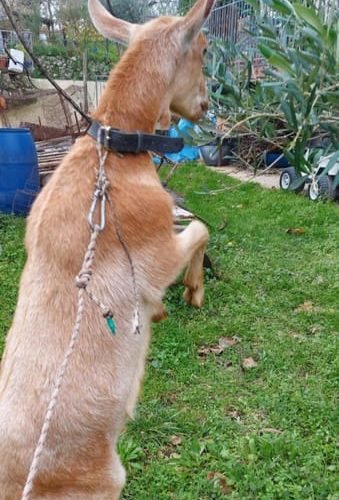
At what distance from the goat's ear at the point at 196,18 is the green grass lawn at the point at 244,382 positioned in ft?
7.04

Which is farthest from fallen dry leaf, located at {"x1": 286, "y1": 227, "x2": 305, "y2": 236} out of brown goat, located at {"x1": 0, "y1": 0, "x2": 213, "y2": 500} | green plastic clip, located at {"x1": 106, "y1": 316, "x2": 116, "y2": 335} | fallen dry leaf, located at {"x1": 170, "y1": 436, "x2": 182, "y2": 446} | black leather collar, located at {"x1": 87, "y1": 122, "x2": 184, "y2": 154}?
green plastic clip, located at {"x1": 106, "y1": 316, "x2": 116, "y2": 335}

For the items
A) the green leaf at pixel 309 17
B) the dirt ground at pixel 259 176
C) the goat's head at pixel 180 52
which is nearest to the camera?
the green leaf at pixel 309 17

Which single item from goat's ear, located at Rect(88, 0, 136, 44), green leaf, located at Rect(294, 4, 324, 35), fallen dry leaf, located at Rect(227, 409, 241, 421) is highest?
green leaf, located at Rect(294, 4, 324, 35)

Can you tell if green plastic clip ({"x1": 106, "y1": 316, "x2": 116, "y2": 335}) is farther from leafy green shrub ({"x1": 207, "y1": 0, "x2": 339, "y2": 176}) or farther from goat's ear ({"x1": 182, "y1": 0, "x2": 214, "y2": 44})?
goat's ear ({"x1": 182, "y1": 0, "x2": 214, "y2": 44})

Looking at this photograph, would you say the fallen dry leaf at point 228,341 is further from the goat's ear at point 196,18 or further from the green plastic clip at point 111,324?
the goat's ear at point 196,18

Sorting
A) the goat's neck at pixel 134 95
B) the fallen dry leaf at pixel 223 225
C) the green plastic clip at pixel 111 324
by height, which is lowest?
the fallen dry leaf at pixel 223 225

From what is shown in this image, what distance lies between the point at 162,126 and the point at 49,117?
37.7 ft

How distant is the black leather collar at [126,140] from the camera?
2.25m

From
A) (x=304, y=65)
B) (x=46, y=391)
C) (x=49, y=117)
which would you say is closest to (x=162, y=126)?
(x=304, y=65)

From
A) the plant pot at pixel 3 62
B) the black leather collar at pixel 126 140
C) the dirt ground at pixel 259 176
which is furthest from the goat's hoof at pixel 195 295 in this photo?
the plant pot at pixel 3 62

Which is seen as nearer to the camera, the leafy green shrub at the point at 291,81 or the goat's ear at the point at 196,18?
the leafy green shrub at the point at 291,81

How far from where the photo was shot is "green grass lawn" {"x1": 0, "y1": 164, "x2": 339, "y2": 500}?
116 inches

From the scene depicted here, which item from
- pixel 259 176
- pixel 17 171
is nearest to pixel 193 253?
pixel 17 171

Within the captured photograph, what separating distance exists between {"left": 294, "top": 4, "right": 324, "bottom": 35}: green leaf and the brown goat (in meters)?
0.63
